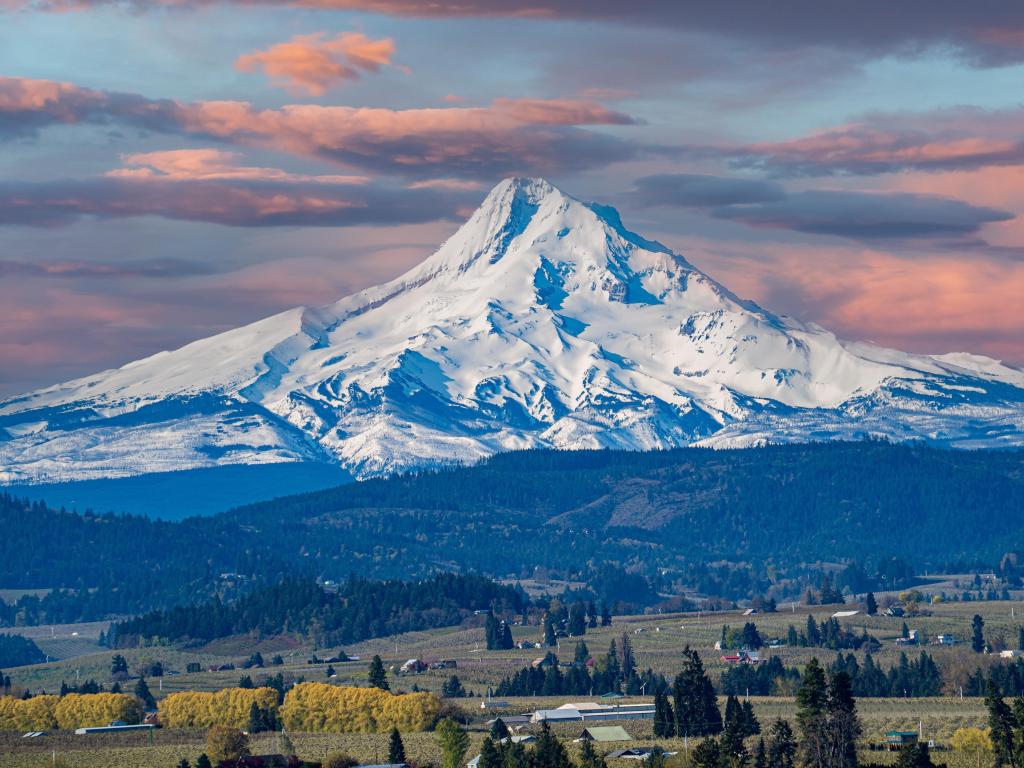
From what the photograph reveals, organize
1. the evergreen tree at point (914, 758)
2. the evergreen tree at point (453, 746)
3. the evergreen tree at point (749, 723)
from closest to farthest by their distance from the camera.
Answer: the evergreen tree at point (914, 758)
the evergreen tree at point (453, 746)
the evergreen tree at point (749, 723)

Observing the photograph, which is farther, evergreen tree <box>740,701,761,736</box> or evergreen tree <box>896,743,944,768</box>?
evergreen tree <box>740,701,761,736</box>

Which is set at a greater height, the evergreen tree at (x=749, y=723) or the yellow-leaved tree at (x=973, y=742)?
the evergreen tree at (x=749, y=723)

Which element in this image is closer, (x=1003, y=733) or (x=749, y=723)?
(x=1003, y=733)

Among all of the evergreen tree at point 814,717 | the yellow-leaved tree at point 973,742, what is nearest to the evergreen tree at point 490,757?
the evergreen tree at point 814,717

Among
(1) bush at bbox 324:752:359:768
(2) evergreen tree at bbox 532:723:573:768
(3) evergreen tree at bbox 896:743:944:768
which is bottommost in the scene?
(3) evergreen tree at bbox 896:743:944:768

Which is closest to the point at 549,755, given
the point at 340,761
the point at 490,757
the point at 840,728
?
the point at 490,757

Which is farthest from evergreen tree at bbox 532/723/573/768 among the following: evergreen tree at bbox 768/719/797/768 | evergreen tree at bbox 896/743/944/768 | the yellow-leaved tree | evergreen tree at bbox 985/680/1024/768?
the yellow-leaved tree

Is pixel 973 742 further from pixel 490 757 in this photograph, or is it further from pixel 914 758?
pixel 490 757

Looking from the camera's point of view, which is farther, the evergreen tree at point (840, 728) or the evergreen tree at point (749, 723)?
the evergreen tree at point (749, 723)

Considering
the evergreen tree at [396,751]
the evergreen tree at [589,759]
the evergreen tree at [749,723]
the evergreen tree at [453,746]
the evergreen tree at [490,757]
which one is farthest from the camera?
the evergreen tree at [749,723]

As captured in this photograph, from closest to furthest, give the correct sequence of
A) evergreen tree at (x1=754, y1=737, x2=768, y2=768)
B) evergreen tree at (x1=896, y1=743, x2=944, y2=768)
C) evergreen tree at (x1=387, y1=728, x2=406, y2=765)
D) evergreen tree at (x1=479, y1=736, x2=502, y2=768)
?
evergreen tree at (x1=896, y1=743, x2=944, y2=768) < evergreen tree at (x1=479, y1=736, x2=502, y2=768) < evergreen tree at (x1=754, y1=737, x2=768, y2=768) < evergreen tree at (x1=387, y1=728, x2=406, y2=765)

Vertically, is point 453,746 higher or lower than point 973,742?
higher

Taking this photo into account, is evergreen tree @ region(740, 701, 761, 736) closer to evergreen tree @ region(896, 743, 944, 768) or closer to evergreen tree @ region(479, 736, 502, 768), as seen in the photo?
evergreen tree @ region(896, 743, 944, 768)

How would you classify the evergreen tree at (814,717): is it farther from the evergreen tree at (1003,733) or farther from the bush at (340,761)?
the bush at (340,761)
